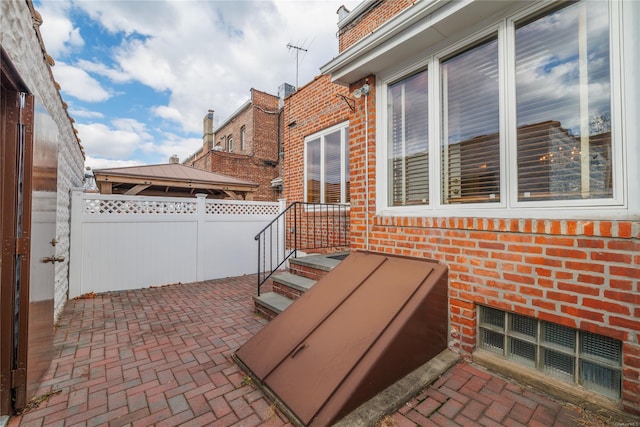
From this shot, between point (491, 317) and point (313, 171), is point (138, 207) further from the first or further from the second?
point (491, 317)

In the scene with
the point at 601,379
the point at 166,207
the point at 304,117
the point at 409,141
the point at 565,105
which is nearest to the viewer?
the point at 601,379

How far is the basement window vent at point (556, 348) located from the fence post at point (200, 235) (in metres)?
5.48

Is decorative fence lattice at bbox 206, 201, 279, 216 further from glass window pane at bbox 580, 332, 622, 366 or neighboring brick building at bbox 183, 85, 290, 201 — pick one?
glass window pane at bbox 580, 332, 622, 366

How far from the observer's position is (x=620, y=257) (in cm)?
162

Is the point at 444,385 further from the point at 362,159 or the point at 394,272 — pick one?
the point at 362,159

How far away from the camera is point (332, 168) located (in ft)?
18.8

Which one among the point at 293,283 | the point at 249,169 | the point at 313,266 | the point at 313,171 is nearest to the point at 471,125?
the point at 313,266

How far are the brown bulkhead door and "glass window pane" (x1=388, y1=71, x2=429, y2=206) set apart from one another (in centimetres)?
77

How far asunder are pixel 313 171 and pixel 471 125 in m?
4.07

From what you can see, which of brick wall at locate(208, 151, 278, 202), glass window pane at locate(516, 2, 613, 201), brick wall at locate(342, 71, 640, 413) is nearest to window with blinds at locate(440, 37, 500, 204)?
glass window pane at locate(516, 2, 613, 201)

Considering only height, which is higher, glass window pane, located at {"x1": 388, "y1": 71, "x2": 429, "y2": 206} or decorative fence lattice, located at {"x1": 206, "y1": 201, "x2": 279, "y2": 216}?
glass window pane, located at {"x1": 388, "y1": 71, "x2": 429, "y2": 206}

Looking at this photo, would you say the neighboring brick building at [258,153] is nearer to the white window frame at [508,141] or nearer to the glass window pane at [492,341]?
the white window frame at [508,141]

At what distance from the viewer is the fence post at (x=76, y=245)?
4684mm

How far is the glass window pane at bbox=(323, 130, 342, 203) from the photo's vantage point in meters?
5.59
